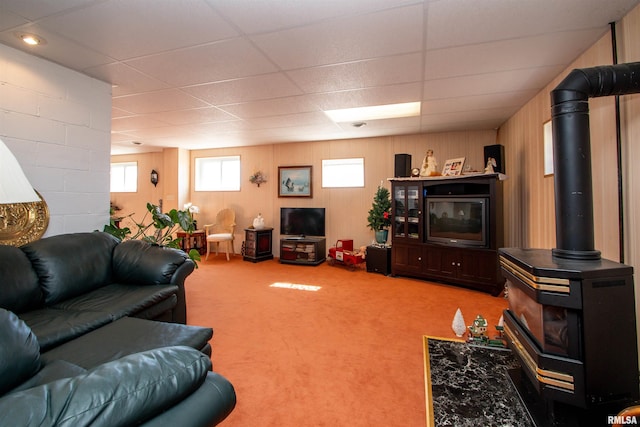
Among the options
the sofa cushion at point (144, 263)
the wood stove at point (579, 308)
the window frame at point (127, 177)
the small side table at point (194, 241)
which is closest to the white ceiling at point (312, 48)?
the wood stove at point (579, 308)

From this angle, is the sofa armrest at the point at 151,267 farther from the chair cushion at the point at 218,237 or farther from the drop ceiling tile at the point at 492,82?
the chair cushion at the point at 218,237

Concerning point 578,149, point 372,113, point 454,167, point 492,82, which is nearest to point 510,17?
point 578,149

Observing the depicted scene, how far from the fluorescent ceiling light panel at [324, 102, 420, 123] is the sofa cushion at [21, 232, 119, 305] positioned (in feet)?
9.74

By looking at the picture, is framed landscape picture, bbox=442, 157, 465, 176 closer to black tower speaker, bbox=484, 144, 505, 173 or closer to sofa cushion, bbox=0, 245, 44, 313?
black tower speaker, bbox=484, 144, 505, 173

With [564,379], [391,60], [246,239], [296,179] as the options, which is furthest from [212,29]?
[246,239]

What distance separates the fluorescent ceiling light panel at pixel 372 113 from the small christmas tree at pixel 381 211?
1.28 meters

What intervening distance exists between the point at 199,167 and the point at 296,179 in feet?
8.09

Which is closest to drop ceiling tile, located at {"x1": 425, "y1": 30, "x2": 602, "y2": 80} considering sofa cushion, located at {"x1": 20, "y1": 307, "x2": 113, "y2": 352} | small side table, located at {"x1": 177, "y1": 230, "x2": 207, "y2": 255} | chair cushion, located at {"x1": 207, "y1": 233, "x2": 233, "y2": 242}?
sofa cushion, located at {"x1": 20, "y1": 307, "x2": 113, "y2": 352}

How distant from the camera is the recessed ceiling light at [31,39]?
2.10 m

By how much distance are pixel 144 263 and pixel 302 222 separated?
11.5 ft

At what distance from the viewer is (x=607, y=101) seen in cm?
206

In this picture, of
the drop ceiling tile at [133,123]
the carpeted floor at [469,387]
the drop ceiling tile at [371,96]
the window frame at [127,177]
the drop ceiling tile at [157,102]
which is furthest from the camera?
the window frame at [127,177]

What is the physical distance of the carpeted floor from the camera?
5.10ft

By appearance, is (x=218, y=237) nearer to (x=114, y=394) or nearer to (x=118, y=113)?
(x=118, y=113)
